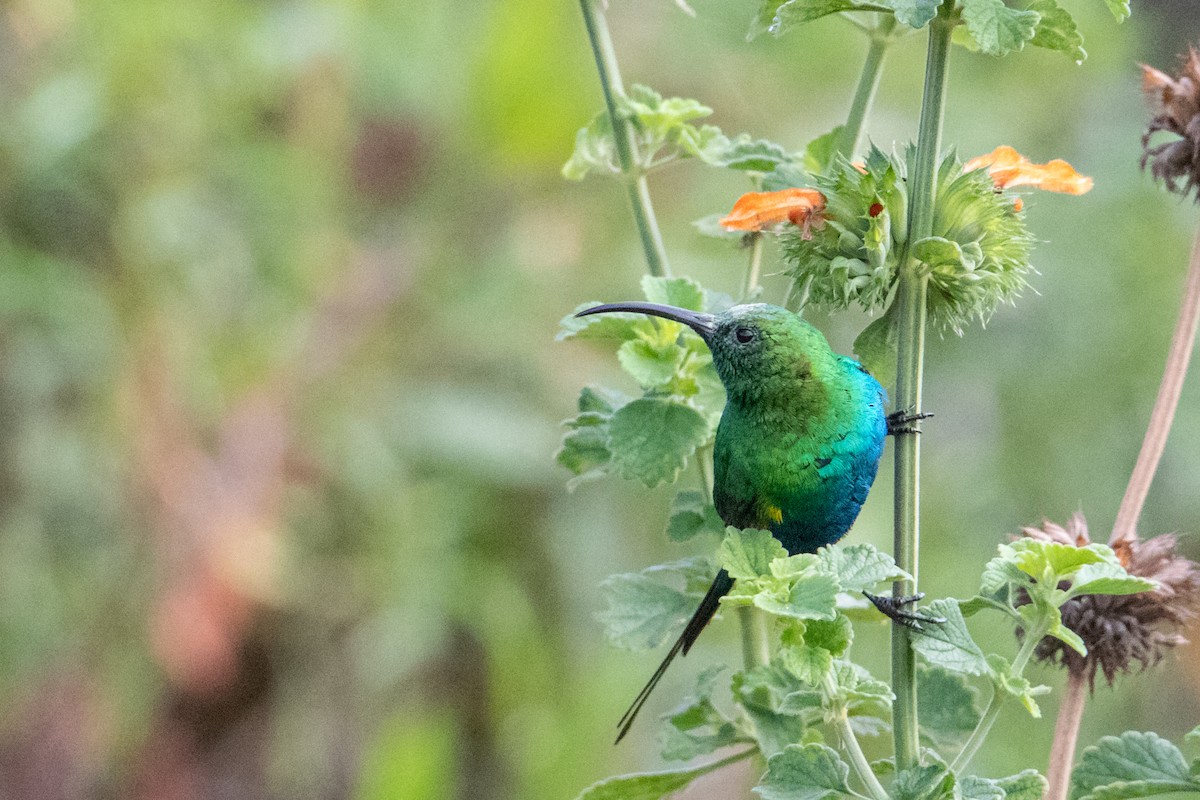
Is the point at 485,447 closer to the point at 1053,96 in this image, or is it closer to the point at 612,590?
the point at 1053,96

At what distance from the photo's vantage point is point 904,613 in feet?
2.24

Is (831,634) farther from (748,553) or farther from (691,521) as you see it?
(691,521)

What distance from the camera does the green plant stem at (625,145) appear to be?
88 centimetres

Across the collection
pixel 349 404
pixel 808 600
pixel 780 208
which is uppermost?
pixel 349 404

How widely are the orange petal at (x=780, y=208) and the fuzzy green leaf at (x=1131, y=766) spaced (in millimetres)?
360

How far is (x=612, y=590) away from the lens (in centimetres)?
87

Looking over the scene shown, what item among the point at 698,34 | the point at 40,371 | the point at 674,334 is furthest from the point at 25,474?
the point at 674,334

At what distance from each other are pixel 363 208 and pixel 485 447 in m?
0.67

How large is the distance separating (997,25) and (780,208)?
15cm

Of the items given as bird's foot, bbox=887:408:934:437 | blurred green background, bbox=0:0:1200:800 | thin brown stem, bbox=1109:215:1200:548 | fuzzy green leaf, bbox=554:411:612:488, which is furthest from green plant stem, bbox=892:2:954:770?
blurred green background, bbox=0:0:1200:800

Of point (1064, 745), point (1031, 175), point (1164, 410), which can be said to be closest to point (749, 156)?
point (1031, 175)

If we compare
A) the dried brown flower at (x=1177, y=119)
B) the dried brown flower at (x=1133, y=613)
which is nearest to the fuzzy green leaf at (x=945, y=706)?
the dried brown flower at (x=1133, y=613)

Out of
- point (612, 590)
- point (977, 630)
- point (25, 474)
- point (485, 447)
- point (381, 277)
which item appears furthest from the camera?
point (381, 277)

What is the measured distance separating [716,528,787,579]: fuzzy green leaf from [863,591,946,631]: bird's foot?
6 centimetres
